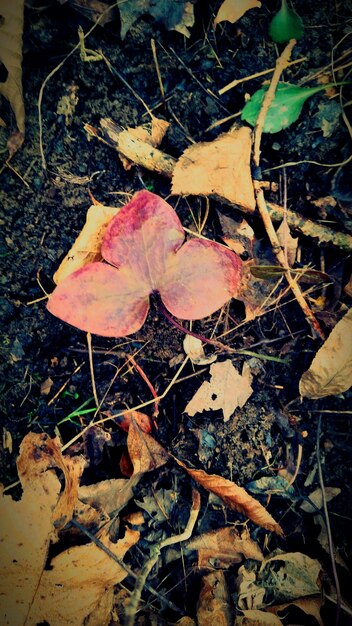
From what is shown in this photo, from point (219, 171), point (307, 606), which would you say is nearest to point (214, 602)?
point (307, 606)

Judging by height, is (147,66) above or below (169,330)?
above

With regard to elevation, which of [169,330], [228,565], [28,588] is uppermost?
[169,330]

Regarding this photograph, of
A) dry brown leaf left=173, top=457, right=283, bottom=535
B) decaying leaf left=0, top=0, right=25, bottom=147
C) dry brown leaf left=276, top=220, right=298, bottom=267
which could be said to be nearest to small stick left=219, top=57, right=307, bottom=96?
dry brown leaf left=276, top=220, right=298, bottom=267

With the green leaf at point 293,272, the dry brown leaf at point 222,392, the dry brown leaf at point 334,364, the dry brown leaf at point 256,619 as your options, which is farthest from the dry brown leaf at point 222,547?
the green leaf at point 293,272

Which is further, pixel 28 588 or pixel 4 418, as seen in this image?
pixel 4 418

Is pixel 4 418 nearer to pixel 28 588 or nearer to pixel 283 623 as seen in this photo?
pixel 28 588

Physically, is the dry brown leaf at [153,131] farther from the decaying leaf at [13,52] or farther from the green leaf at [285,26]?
the green leaf at [285,26]

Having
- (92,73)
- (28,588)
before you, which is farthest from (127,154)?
(28,588)
